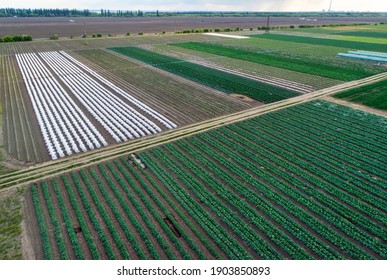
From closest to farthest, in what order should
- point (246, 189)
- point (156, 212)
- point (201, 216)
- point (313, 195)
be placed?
point (201, 216)
point (156, 212)
point (313, 195)
point (246, 189)

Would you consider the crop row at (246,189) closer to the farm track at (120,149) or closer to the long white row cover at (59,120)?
the farm track at (120,149)

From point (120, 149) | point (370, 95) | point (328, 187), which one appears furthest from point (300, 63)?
point (120, 149)

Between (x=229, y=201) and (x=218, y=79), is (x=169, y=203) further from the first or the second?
(x=218, y=79)

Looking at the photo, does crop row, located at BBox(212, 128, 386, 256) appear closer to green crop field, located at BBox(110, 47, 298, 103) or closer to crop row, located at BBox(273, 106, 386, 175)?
crop row, located at BBox(273, 106, 386, 175)

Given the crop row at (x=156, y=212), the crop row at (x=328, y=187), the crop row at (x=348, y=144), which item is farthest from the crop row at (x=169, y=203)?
the crop row at (x=348, y=144)

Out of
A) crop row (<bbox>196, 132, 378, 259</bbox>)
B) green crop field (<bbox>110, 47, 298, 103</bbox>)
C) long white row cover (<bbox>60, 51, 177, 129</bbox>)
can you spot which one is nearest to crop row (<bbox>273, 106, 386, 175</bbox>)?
crop row (<bbox>196, 132, 378, 259</bbox>)
